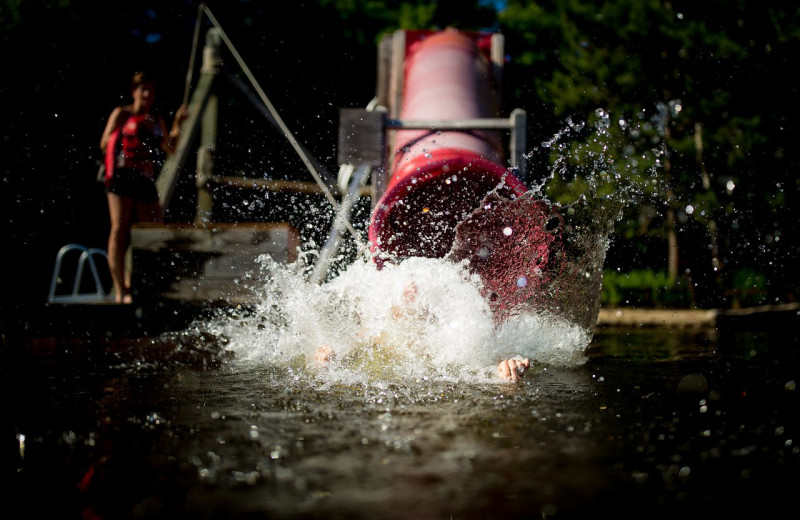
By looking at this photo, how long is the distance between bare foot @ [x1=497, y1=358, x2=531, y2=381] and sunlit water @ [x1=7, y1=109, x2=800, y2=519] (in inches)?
3.2

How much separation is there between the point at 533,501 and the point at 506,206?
126 inches

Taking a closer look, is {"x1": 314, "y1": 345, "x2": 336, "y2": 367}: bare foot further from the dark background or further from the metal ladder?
the metal ladder

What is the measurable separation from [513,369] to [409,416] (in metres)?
0.89

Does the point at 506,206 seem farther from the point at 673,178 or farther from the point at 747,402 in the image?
the point at 673,178

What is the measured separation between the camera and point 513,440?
214cm

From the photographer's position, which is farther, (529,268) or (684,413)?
(529,268)

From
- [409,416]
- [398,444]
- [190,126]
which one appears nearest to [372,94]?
[190,126]

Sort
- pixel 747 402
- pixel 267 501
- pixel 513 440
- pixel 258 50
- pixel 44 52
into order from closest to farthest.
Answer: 1. pixel 267 501
2. pixel 513 440
3. pixel 747 402
4. pixel 44 52
5. pixel 258 50

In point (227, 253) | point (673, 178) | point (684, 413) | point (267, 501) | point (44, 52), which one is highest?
point (44, 52)

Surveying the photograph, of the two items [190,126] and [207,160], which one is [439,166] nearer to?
[190,126]

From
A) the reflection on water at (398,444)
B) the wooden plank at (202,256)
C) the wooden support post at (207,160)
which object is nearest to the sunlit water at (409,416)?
the reflection on water at (398,444)

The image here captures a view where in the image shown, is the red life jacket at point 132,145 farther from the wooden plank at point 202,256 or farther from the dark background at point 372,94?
the dark background at point 372,94

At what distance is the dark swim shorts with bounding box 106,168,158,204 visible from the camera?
5426 millimetres

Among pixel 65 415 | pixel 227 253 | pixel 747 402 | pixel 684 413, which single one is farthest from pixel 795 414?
pixel 227 253
